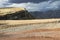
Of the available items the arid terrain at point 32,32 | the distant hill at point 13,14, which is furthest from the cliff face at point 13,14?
the arid terrain at point 32,32

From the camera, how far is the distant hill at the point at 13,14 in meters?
5.68

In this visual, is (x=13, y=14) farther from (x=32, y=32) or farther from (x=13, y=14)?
(x=32, y=32)

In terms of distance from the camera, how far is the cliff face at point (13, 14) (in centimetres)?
568

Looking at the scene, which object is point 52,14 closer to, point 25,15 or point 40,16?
point 40,16

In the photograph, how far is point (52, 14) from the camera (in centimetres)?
577

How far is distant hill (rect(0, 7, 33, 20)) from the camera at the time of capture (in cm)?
568

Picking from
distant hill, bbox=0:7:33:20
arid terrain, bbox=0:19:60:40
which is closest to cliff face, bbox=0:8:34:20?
distant hill, bbox=0:7:33:20

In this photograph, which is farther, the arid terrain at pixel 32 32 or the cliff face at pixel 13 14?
the cliff face at pixel 13 14

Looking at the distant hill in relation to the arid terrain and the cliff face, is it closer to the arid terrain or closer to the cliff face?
the cliff face

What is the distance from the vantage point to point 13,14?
19.0ft

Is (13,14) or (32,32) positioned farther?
(13,14)

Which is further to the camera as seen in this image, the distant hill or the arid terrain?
the distant hill

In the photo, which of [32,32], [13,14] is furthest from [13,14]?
[32,32]

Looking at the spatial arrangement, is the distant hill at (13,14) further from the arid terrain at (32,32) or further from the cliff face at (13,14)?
the arid terrain at (32,32)
